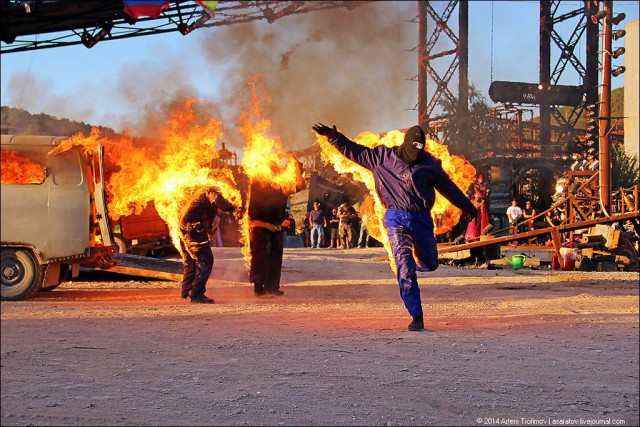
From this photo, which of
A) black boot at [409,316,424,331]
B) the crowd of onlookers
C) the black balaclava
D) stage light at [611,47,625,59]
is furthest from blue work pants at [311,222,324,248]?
the black balaclava

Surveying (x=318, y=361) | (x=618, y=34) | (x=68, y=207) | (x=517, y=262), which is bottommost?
(x=318, y=361)

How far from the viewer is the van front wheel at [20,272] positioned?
10.1 meters

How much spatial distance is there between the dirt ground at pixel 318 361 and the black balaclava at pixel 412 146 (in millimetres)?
1662

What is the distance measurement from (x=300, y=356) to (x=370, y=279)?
7.73 m

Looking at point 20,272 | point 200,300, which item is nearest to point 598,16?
point 200,300

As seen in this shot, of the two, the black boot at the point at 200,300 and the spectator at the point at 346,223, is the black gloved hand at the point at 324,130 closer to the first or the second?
the black boot at the point at 200,300

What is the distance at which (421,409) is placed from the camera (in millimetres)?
4285

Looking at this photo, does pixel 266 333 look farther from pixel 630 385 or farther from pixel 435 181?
pixel 630 385

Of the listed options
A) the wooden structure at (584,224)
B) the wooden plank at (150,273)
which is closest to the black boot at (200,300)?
the wooden plank at (150,273)

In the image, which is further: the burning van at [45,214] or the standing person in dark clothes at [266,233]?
the burning van at [45,214]

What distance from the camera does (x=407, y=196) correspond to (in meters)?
6.43

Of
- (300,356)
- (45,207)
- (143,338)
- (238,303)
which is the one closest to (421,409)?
(300,356)

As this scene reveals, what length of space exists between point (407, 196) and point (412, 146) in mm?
652

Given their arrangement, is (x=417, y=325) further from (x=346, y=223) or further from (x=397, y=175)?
(x=346, y=223)
